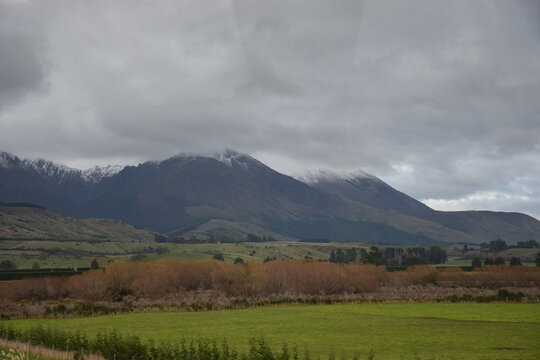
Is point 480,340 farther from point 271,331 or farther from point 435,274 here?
point 435,274

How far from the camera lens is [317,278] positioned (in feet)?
525

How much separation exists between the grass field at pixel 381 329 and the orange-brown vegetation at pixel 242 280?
5379cm

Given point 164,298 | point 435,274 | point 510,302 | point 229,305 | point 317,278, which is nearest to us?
point 510,302

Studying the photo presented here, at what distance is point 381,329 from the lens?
67875 millimetres

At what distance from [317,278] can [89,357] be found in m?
122

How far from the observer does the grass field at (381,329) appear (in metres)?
50.0

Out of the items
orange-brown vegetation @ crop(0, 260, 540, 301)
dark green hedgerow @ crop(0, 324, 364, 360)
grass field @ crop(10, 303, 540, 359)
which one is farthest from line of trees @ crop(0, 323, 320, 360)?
orange-brown vegetation @ crop(0, 260, 540, 301)

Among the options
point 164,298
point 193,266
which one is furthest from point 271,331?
point 193,266

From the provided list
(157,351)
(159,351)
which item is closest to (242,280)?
(157,351)

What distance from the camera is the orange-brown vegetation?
144 metres

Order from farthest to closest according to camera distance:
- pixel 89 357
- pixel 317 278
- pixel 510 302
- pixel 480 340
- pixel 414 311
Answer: pixel 317 278 < pixel 510 302 < pixel 414 311 < pixel 480 340 < pixel 89 357

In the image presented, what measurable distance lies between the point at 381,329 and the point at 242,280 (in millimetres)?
93854

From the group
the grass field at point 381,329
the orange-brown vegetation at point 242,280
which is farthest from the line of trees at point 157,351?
the orange-brown vegetation at point 242,280

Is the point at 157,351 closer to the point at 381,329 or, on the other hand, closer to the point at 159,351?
the point at 159,351
